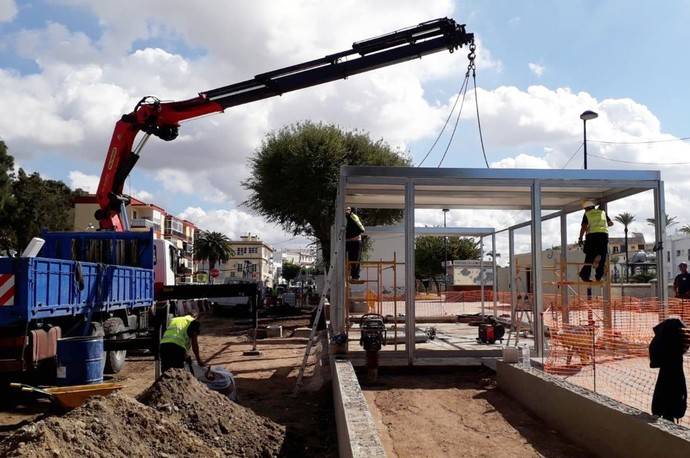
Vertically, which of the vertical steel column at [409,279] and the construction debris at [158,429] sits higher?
the vertical steel column at [409,279]

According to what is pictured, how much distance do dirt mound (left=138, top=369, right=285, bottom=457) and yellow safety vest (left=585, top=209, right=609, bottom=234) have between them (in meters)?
7.66

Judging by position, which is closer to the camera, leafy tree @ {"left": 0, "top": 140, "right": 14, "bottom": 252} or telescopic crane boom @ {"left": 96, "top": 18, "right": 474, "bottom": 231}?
telescopic crane boom @ {"left": 96, "top": 18, "right": 474, "bottom": 231}

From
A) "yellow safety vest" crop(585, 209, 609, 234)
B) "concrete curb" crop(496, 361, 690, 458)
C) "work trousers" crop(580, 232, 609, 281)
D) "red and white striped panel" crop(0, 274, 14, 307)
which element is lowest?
"concrete curb" crop(496, 361, 690, 458)

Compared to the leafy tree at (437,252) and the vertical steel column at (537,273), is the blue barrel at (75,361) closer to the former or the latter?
the vertical steel column at (537,273)

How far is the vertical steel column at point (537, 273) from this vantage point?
1095 centimetres

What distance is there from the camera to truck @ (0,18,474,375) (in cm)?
814

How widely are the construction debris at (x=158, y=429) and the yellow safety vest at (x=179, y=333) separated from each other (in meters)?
1.35

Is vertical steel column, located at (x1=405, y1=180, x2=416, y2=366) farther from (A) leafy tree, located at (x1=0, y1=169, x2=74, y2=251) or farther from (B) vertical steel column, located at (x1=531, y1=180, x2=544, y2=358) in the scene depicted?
(A) leafy tree, located at (x1=0, y1=169, x2=74, y2=251)

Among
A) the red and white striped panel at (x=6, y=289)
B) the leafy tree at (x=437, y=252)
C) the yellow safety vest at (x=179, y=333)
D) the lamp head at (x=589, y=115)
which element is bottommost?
the yellow safety vest at (x=179, y=333)

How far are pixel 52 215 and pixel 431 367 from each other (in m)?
43.0

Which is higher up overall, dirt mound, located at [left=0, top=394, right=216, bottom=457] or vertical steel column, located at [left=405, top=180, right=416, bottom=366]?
vertical steel column, located at [left=405, top=180, right=416, bottom=366]

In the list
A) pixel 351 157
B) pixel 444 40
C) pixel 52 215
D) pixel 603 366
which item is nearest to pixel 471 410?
pixel 603 366

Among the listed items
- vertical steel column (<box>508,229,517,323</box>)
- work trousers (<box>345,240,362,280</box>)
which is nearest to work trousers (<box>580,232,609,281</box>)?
vertical steel column (<box>508,229,517,323</box>)

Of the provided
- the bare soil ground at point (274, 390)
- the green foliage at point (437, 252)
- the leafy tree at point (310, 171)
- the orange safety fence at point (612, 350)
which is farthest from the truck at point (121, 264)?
the green foliage at point (437, 252)
